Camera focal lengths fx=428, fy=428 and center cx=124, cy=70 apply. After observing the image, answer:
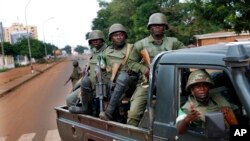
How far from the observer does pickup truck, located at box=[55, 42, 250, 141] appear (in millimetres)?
2773

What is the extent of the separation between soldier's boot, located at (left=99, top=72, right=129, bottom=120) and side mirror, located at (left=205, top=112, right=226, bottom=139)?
2.04 meters

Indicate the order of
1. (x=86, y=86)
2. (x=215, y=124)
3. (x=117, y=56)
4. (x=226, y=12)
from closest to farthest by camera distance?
(x=215, y=124) < (x=86, y=86) < (x=117, y=56) < (x=226, y=12)

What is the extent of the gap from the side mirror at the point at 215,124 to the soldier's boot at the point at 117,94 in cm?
204

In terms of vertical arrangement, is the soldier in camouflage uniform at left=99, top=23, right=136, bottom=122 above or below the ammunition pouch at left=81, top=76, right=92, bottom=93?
above

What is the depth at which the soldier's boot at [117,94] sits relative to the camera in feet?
15.2

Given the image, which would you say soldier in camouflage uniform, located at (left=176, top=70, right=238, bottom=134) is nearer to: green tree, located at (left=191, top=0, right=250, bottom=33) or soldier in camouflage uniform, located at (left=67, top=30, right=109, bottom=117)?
soldier in camouflage uniform, located at (left=67, top=30, right=109, bottom=117)

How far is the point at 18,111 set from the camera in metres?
14.5

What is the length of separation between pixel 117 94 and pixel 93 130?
0.48 meters

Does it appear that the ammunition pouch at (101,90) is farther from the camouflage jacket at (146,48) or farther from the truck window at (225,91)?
the truck window at (225,91)

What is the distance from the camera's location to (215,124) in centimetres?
262

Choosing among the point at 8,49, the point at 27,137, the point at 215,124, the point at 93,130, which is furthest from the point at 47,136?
the point at 8,49

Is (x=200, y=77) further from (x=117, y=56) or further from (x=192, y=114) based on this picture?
(x=117, y=56)

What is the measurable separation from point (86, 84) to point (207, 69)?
2.41 m

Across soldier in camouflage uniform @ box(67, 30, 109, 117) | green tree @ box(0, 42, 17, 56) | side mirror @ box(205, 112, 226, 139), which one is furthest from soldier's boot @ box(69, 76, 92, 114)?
green tree @ box(0, 42, 17, 56)
